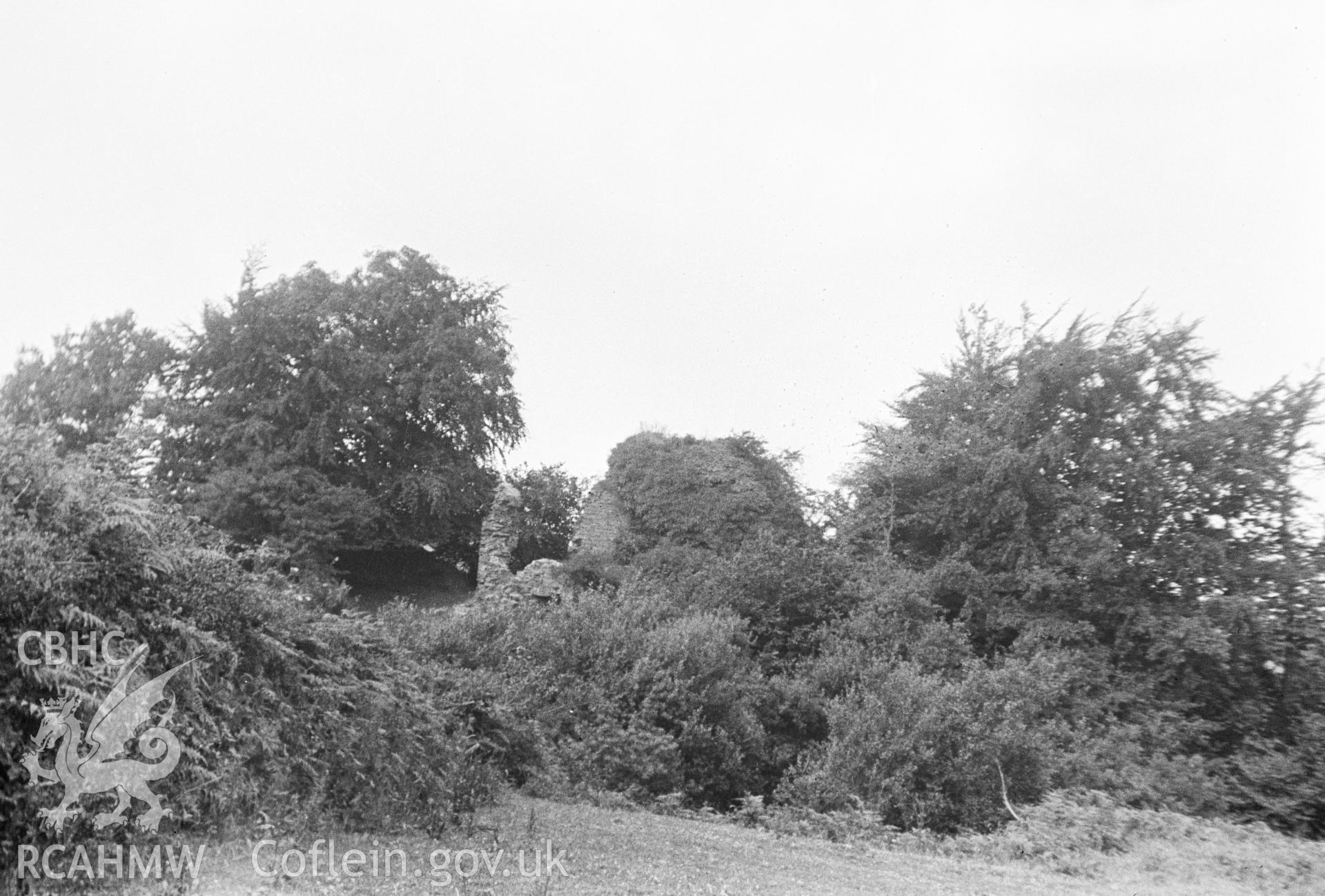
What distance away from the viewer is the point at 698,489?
85.8 ft

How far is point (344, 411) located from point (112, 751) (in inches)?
741

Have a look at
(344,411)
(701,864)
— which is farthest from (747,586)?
(701,864)

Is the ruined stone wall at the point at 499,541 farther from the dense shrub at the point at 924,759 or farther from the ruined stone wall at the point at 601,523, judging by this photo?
the dense shrub at the point at 924,759

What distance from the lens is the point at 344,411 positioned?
24.3m

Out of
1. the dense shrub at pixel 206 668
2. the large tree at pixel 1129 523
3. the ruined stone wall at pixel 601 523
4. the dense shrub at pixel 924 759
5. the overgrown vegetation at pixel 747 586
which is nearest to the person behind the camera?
the dense shrub at pixel 206 668

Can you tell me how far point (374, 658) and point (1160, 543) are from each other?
65.1ft

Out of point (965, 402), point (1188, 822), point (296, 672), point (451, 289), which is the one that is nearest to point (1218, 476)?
point (965, 402)

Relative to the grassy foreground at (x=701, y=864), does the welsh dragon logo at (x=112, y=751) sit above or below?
above

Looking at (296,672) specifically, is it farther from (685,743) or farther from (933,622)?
(933,622)

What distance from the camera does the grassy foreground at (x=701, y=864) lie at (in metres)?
6.82

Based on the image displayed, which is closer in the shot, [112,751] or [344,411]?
[112,751]

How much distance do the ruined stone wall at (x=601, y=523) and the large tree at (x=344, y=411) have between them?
290 centimetres

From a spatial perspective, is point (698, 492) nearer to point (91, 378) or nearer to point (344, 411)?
point (344, 411)

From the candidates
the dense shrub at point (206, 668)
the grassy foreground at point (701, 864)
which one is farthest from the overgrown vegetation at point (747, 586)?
the grassy foreground at point (701, 864)
